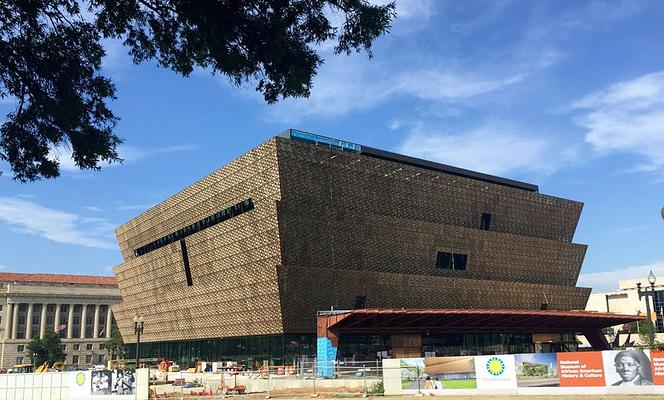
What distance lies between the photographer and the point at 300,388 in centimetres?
4166

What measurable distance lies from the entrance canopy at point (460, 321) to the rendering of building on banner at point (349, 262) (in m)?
0.26

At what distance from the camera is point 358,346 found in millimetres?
64375

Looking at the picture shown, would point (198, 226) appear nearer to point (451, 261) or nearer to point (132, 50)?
point (451, 261)

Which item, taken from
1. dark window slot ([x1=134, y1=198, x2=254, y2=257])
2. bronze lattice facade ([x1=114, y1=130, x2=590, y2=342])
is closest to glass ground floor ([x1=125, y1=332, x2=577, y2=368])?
bronze lattice facade ([x1=114, y1=130, x2=590, y2=342])

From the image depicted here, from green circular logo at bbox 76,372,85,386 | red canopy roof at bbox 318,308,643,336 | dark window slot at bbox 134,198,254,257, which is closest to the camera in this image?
green circular logo at bbox 76,372,85,386

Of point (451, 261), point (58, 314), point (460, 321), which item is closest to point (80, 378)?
point (460, 321)

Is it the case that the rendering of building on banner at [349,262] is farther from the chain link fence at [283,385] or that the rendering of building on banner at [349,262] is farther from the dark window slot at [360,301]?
the chain link fence at [283,385]

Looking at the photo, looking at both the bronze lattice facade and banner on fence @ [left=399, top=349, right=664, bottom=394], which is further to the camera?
the bronze lattice facade

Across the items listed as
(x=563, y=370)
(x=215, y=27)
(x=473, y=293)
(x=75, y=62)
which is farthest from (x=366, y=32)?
(x=473, y=293)

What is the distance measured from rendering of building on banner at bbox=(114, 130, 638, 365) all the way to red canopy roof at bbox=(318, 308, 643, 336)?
261 millimetres

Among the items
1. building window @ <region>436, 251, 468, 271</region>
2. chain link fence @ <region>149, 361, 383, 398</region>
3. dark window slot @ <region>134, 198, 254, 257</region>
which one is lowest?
chain link fence @ <region>149, 361, 383, 398</region>

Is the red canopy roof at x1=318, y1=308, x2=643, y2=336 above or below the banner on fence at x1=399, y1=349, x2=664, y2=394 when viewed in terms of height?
above

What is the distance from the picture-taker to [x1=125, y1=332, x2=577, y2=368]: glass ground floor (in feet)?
205

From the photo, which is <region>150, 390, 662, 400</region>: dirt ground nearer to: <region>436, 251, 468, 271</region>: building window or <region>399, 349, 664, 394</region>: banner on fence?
<region>399, 349, 664, 394</region>: banner on fence
